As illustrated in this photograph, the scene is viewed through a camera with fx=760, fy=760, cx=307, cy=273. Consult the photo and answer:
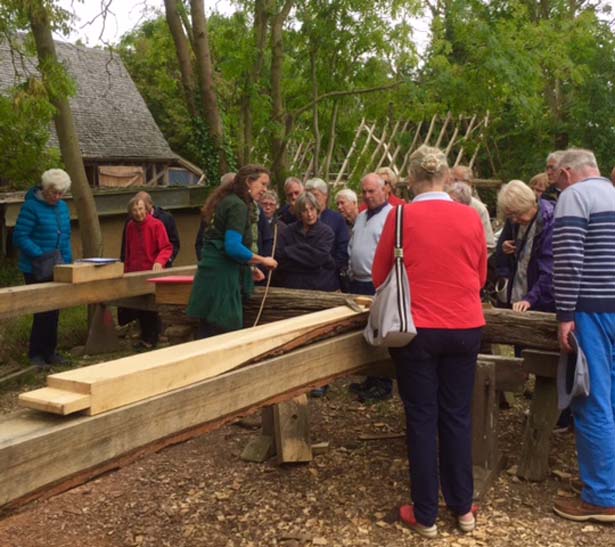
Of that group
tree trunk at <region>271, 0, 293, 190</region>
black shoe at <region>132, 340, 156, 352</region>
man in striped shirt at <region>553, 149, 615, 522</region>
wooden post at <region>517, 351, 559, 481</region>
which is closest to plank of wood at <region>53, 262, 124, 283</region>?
black shoe at <region>132, 340, 156, 352</region>

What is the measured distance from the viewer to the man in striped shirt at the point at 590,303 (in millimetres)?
3771

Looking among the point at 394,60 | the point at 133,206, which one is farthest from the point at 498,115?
the point at 133,206

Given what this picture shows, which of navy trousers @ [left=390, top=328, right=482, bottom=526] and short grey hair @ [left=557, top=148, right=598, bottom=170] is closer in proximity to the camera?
navy trousers @ [left=390, top=328, right=482, bottom=526]

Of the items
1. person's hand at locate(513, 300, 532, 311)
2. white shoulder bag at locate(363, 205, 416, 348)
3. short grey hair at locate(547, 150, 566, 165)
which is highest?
short grey hair at locate(547, 150, 566, 165)

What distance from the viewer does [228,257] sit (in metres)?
5.03

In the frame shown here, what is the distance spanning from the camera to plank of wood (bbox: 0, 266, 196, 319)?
5.62 meters

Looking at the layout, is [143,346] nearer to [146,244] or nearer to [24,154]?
[146,244]

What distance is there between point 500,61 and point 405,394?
8213 millimetres

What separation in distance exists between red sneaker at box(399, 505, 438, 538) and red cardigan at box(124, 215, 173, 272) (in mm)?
4392

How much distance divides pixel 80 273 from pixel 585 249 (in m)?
3.93

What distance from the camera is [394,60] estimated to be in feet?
39.0

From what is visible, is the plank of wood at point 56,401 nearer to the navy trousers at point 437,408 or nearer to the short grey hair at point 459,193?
the navy trousers at point 437,408

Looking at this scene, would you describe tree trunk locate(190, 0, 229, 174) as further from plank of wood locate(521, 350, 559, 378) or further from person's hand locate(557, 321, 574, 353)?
person's hand locate(557, 321, 574, 353)

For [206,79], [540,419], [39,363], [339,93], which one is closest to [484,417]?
[540,419]
